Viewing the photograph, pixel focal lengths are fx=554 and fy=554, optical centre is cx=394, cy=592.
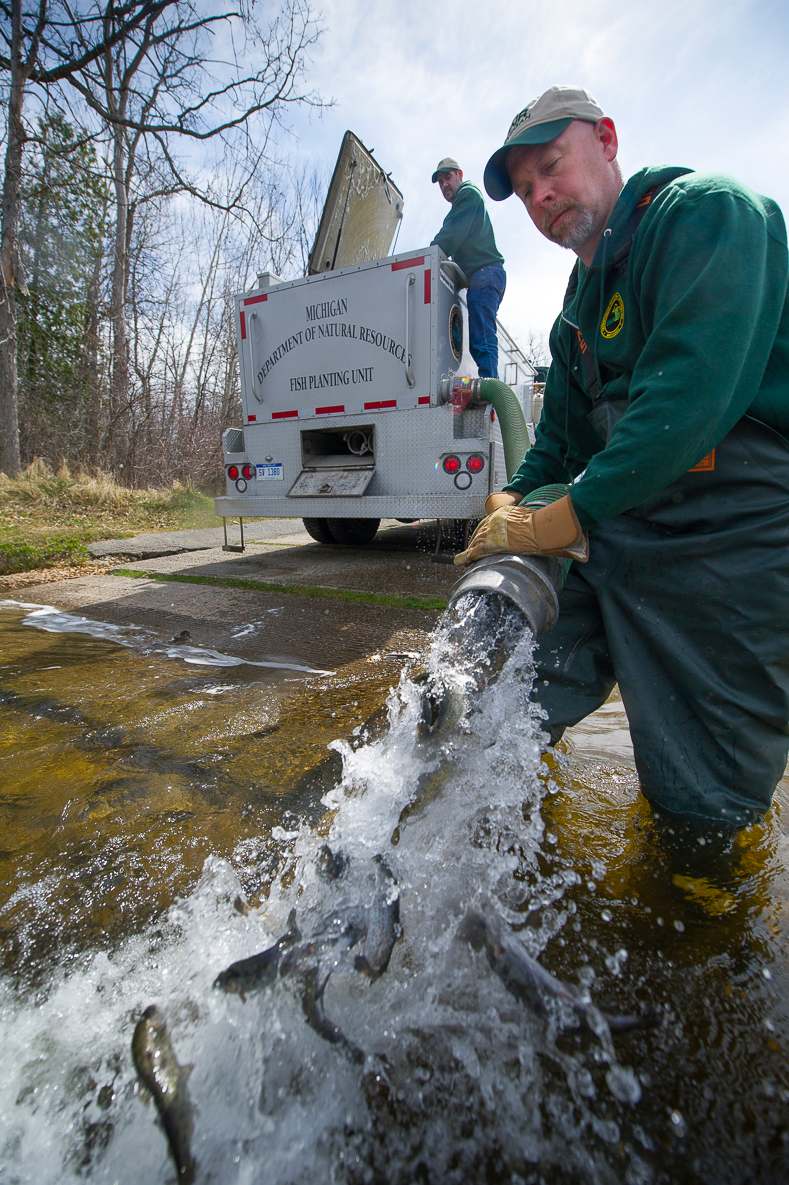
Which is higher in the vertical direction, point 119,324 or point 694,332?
point 119,324

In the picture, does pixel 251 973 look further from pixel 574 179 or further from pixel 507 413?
pixel 507 413

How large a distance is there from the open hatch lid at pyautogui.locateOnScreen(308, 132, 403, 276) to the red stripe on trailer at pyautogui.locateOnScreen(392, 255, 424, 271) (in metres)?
1.01

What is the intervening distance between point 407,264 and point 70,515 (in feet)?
19.1

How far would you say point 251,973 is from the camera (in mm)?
1008

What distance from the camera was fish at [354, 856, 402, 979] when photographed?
3.39 feet

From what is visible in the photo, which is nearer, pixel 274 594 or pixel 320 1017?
pixel 320 1017

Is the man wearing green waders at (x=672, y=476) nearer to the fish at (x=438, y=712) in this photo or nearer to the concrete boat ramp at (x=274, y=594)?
the fish at (x=438, y=712)

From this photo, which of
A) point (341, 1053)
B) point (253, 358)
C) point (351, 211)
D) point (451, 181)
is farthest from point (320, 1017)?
point (351, 211)

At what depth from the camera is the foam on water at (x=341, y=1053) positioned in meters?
0.80

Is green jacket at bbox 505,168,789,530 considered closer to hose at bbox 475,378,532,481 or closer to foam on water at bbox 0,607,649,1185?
foam on water at bbox 0,607,649,1185

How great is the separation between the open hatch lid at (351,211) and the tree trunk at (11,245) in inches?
249

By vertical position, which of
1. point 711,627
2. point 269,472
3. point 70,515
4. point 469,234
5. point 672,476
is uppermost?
point 469,234

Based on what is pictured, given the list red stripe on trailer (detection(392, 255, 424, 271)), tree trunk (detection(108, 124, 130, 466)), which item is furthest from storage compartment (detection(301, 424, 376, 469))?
tree trunk (detection(108, 124, 130, 466))

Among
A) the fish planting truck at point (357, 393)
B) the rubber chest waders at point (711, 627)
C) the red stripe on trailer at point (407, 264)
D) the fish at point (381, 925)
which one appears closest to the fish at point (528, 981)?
the fish at point (381, 925)
